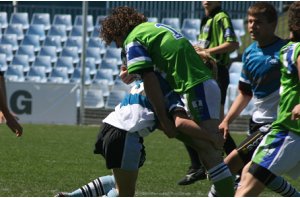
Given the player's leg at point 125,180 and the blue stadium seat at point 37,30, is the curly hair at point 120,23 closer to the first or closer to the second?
the player's leg at point 125,180

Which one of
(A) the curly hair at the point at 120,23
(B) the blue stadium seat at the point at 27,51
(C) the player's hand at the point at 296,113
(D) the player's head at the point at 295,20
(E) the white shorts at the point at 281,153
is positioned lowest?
(B) the blue stadium seat at the point at 27,51

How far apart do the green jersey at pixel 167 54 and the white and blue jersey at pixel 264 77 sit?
4.56 feet

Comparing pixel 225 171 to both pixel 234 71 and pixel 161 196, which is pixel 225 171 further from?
pixel 234 71

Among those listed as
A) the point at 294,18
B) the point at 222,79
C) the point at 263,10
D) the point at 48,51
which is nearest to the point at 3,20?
the point at 48,51

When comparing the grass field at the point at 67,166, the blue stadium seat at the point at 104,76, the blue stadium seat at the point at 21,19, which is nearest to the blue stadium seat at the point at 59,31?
the blue stadium seat at the point at 21,19

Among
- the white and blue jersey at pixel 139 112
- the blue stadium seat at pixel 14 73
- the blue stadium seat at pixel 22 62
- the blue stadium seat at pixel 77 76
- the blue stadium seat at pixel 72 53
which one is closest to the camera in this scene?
the white and blue jersey at pixel 139 112

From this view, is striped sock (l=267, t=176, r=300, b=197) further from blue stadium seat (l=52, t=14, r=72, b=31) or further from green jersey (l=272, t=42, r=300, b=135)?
blue stadium seat (l=52, t=14, r=72, b=31)

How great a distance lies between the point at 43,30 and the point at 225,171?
20.6 meters

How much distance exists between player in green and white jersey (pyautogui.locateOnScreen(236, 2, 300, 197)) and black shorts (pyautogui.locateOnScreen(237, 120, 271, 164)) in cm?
154

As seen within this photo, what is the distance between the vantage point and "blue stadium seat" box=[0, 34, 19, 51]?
25.7 meters

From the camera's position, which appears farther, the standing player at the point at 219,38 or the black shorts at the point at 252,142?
the standing player at the point at 219,38

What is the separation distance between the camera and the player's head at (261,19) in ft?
22.1

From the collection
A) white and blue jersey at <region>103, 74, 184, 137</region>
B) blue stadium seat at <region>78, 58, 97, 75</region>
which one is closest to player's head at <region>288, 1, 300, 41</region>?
white and blue jersey at <region>103, 74, 184, 137</region>

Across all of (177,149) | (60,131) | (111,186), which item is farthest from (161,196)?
(60,131)
